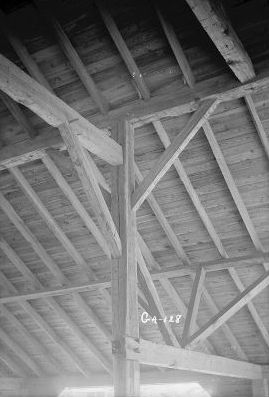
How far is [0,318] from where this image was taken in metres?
8.05

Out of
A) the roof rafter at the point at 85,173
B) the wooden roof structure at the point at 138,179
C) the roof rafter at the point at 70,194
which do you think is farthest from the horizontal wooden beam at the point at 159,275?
the roof rafter at the point at 85,173

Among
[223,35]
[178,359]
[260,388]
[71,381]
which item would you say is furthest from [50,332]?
[223,35]

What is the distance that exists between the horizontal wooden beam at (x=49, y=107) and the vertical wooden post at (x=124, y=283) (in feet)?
0.56

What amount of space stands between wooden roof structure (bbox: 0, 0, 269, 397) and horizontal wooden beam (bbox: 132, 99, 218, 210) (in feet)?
0.04

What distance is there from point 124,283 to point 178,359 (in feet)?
3.81

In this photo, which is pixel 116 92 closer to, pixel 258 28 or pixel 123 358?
pixel 258 28

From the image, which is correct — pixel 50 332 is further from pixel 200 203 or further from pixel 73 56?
pixel 73 56

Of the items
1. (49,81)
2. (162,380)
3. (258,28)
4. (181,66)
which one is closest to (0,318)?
(162,380)

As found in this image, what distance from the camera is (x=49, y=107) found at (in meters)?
3.32

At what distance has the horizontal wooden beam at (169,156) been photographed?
12.9 feet

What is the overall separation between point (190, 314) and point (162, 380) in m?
3.43

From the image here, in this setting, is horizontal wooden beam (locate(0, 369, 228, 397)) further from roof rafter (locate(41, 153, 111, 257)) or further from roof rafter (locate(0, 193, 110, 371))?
roof rafter (locate(41, 153, 111, 257))

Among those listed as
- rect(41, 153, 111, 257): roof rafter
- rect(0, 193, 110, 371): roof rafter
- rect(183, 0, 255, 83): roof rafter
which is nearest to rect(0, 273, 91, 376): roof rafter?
rect(0, 193, 110, 371): roof rafter

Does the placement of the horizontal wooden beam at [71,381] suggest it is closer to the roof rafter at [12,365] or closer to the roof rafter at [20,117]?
the roof rafter at [12,365]
